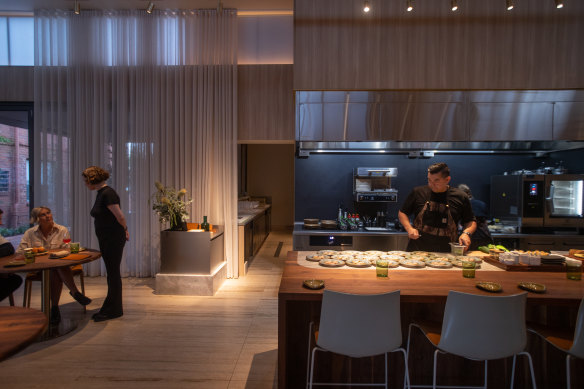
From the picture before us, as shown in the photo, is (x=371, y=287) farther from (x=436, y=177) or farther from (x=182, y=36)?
(x=182, y=36)

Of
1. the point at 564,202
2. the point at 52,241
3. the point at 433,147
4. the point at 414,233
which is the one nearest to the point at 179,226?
the point at 52,241

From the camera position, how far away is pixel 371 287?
203 cm

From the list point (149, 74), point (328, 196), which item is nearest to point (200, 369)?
point (328, 196)

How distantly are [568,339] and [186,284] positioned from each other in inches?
148

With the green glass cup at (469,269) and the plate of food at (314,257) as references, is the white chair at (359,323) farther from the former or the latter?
the plate of food at (314,257)

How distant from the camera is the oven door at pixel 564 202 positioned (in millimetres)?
4348

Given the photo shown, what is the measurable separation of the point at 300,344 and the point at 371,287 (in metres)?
0.69

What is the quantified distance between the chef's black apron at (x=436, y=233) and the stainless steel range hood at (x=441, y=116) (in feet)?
4.03

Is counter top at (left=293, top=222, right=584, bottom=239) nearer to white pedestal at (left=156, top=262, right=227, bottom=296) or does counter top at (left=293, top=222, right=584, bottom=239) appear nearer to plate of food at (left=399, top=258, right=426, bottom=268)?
white pedestal at (left=156, top=262, right=227, bottom=296)

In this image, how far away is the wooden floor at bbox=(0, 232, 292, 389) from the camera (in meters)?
2.49

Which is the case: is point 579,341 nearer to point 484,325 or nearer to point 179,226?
point 484,325

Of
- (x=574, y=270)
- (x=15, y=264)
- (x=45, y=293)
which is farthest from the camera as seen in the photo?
(x=45, y=293)

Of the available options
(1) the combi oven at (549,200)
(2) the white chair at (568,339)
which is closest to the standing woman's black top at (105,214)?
(2) the white chair at (568,339)

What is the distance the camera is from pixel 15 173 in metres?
5.14
